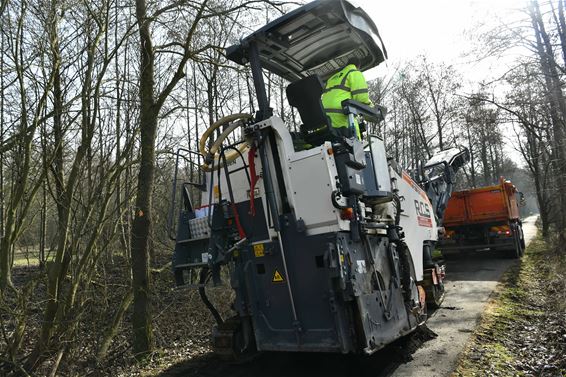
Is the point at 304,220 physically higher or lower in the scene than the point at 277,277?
higher

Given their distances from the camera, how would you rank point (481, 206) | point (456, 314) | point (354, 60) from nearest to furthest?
point (354, 60) < point (456, 314) < point (481, 206)

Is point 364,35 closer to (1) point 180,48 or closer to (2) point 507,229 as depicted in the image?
(1) point 180,48

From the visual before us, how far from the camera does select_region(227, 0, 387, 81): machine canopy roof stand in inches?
178

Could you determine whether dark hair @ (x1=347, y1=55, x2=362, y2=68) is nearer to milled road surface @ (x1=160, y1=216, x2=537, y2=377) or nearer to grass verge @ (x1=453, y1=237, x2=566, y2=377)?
milled road surface @ (x1=160, y1=216, x2=537, y2=377)

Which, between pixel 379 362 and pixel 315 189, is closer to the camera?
pixel 315 189

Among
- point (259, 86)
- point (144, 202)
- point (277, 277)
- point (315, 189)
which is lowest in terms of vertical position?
point (277, 277)

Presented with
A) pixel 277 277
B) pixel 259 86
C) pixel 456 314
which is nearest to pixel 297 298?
pixel 277 277

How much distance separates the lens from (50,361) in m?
5.50

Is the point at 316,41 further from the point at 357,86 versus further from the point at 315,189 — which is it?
the point at 315,189

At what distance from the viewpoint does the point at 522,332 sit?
20.4 feet

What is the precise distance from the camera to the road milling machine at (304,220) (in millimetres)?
4355

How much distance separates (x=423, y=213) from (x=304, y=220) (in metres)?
3.54

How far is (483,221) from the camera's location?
1291 centimetres

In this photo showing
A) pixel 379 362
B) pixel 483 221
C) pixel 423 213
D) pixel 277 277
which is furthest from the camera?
pixel 483 221
